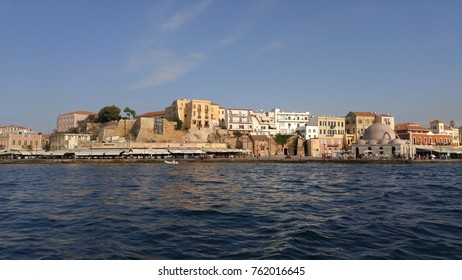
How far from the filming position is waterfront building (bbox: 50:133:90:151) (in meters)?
63.0

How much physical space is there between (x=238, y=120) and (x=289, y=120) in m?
12.6

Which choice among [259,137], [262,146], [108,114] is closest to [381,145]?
[262,146]

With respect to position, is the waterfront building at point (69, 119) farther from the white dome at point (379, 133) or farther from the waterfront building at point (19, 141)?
the white dome at point (379, 133)

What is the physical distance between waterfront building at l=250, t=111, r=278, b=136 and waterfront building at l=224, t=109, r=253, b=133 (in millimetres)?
1445

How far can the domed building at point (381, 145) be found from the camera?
59594mm

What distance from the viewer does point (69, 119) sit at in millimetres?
83625

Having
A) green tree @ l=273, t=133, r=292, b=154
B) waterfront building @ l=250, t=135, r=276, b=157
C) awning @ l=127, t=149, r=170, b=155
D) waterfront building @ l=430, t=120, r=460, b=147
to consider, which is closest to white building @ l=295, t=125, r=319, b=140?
green tree @ l=273, t=133, r=292, b=154

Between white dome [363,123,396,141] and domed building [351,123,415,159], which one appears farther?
white dome [363,123,396,141]

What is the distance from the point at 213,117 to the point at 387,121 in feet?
121

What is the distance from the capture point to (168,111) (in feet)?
257

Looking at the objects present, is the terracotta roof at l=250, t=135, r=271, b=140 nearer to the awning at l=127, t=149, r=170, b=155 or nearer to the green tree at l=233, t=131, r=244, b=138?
the green tree at l=233, t=131, r=244, b=138

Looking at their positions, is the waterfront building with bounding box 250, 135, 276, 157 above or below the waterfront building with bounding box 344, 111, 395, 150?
below

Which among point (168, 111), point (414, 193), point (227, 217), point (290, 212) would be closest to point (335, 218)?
point (290, 212)

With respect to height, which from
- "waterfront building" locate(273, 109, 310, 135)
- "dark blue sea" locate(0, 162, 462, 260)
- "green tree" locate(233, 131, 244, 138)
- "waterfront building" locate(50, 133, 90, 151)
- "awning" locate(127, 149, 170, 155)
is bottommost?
"dark blue sea" locate(0, 162, 462, 260)
